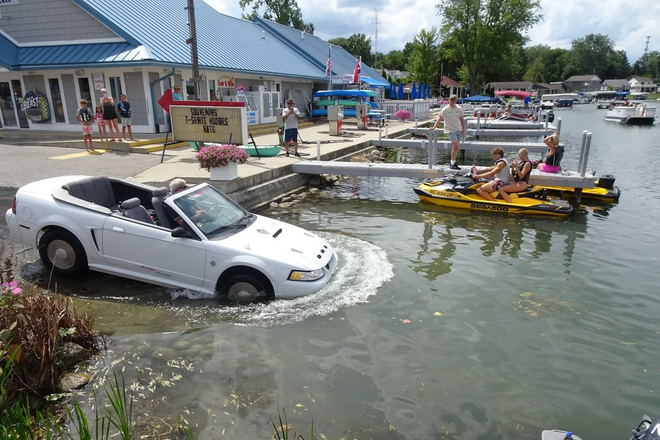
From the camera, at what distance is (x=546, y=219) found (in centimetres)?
1041

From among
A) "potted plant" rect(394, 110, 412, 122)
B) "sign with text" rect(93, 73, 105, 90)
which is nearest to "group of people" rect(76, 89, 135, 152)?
"sign with text" rect(93, 73, 105, 90)

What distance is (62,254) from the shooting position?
636 cm

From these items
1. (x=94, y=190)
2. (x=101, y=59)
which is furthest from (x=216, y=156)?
(x=101, y=59)

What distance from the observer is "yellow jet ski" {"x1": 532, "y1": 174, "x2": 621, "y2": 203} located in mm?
12078

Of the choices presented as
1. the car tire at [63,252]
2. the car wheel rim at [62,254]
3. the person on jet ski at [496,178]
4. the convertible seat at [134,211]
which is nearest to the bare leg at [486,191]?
the person on jet ski at [496,178]

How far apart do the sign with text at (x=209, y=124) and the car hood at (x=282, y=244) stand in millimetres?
6757

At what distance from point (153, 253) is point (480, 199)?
310 inches

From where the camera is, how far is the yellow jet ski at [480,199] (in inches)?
412

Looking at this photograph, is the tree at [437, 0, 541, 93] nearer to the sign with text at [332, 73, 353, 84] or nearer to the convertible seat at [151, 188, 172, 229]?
the sign with text at [332, 73, 353, 84]

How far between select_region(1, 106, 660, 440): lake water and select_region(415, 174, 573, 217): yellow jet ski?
6.46 feet

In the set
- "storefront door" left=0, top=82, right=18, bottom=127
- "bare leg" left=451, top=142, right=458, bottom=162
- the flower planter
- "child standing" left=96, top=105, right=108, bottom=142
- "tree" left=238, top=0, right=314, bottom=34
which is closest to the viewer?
the flower planter

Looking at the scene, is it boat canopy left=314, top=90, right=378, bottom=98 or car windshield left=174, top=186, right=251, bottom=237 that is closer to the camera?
car windshield left=174, top=186, right=251, bottom=237

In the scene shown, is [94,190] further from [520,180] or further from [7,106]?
[7,106]

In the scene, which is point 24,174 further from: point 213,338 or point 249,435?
point 249,435
